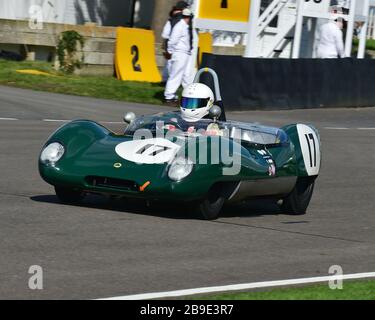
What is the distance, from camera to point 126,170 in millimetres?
8773

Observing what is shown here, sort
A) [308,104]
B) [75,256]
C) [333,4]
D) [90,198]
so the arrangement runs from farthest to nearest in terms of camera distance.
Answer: [333,4] < [308,104] < [90,198] < [75,256]

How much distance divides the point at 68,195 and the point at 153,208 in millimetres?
742

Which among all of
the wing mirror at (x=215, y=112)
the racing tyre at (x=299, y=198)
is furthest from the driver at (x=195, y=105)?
the racing tyre at (x=299, y=198)

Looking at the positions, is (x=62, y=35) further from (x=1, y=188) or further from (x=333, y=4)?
(x=1, y=188)

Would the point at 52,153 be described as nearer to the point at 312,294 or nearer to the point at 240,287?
the point at 240,287

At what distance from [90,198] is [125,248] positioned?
2378mm

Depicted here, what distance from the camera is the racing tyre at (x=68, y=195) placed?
9273 mm

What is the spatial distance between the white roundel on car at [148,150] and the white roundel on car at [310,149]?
1.59 meters

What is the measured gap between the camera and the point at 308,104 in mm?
21797

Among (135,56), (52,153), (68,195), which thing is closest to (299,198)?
(68,195)

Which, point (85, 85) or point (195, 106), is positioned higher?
point (195, 106)

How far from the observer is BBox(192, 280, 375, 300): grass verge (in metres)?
6.29

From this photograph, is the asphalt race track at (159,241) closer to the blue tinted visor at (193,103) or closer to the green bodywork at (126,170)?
the green bodywork at (126,170)
